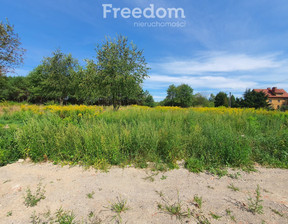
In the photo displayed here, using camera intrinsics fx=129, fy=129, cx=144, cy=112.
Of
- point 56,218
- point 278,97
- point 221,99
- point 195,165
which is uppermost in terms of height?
point 278,97

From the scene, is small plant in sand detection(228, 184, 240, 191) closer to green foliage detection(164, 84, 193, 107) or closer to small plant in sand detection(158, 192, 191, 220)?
small plant in sand detection(158, 192, 191, 220)

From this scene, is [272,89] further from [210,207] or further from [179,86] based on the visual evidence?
[210,207]

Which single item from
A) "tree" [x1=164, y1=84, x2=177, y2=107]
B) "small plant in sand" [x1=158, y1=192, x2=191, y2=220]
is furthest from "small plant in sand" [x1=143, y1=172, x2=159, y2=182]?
"tree" [x1=164, y1=84, x2=177, y2=107]

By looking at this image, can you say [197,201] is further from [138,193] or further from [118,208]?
[118,208]

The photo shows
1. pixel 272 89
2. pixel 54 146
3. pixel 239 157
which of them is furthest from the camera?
pixel 272 89

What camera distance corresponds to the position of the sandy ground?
1.63m

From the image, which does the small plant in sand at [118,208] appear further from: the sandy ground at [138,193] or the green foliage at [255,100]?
the green foliage at [255,100]

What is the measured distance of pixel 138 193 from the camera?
205 cm

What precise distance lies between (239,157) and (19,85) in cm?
4750

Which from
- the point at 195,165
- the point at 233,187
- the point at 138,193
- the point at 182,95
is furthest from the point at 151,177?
the point at 182,95

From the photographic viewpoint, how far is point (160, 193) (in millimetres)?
2025

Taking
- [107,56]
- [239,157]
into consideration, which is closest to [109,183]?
[239,157]

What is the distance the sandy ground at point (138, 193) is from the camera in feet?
5.34

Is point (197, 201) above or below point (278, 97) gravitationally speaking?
below
